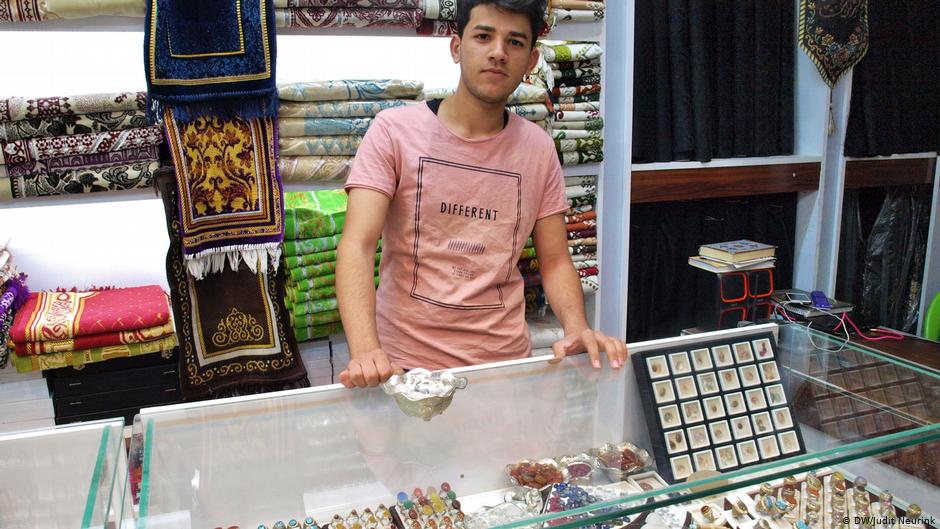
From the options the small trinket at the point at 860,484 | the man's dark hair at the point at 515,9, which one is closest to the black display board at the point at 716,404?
the small trinket at the point at 860,484

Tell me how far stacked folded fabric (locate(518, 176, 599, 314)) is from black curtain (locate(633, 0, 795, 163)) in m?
0.39

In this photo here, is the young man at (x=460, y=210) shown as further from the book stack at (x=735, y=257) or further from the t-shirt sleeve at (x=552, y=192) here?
the book stack at (x=735, y=257)

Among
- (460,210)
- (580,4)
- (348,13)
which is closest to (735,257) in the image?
(580,4)

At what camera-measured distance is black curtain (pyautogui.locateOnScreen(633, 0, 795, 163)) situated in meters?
2.81

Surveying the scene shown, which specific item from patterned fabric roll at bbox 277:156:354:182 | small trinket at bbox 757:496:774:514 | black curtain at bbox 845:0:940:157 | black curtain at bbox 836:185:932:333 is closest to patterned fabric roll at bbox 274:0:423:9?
patterned fabric roll at bbox 277:156:354:182

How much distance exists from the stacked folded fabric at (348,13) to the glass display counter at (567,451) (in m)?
1.35

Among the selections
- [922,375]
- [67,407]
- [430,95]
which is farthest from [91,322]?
[922,375]

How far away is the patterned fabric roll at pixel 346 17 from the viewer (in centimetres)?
207

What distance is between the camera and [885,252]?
3.63 meters

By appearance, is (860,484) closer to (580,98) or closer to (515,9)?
(515,9)

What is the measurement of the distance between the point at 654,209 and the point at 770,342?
1781 millimetres

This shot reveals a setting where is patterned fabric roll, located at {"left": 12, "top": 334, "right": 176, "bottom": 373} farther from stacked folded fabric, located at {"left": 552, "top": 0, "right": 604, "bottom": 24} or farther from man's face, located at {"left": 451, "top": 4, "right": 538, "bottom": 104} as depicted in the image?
stacked folded fabric, located at {"left": 552, "top": 0, "right": 604, "bottom": 24}

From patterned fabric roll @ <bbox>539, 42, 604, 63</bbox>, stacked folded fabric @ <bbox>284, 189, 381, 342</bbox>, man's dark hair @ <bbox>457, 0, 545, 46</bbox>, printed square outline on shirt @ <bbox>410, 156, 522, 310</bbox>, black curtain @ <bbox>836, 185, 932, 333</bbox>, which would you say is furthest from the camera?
black curtain @ <bbox>836, 185, 932, 333</bbox>

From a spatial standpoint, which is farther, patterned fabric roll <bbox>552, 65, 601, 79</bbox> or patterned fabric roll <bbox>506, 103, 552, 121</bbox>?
patterned fabric roll <bbox>552, 65, 601, 79</bbox>
